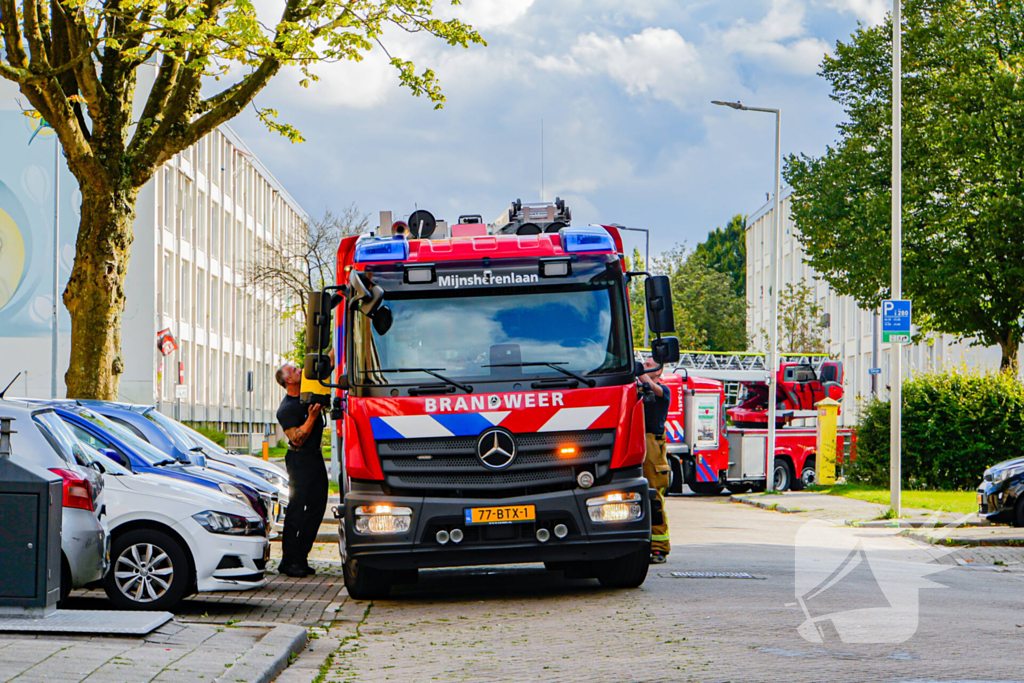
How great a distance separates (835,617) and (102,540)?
5.41m

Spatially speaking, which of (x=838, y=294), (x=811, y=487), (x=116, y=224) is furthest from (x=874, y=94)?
(x=116, y=224)

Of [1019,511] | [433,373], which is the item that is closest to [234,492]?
[433,373]

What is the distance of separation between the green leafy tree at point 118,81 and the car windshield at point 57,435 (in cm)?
722

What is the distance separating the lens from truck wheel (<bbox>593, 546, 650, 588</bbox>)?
1120 centimetres

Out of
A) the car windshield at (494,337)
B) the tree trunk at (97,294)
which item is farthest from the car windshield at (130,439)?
the tree trunk at (97,294)

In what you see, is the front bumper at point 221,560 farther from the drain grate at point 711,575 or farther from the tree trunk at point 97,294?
the tree trunk at point 97,294

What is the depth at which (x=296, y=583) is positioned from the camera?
12.5 metres

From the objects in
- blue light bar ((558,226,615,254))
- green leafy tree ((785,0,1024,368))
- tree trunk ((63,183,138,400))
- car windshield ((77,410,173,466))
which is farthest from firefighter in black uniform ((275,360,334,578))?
green leafy tree ((785,0,1024,368))

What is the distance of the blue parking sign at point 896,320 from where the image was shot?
65.6 feet

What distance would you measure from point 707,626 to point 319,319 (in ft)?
13.8

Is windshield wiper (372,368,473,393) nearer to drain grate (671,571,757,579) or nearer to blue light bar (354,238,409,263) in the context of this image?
blue light bar (354,238,409,263)

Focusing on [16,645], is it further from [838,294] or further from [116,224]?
[838,294]

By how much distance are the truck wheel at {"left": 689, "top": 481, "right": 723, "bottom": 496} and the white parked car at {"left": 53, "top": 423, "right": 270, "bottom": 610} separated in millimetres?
20607

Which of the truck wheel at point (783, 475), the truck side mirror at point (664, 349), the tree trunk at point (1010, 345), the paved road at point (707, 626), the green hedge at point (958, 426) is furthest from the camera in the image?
the tree trunk at point (1010, 345)
